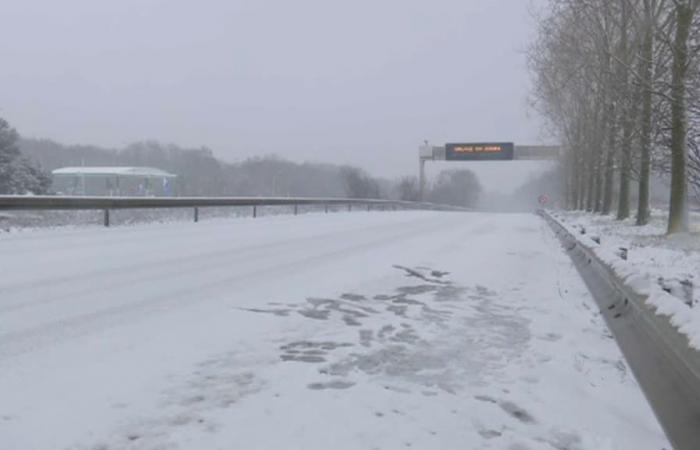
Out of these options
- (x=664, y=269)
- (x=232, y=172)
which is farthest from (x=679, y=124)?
(x=232, y=172)

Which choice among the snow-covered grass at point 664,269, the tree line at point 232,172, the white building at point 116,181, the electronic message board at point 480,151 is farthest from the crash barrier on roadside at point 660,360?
the tree line at point 232,172

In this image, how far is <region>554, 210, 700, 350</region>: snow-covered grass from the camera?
14.4 ft

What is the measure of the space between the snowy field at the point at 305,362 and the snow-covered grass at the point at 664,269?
592 mm

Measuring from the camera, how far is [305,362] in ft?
16.4

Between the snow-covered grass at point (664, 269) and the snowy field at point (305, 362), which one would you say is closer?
the snowy field at point (305, 362)

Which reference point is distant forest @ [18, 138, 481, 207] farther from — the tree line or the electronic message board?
the electronic message board

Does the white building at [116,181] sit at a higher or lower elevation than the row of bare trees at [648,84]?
lower

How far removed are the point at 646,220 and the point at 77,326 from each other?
19146mm

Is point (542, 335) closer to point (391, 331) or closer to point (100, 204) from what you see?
point (391, 331)

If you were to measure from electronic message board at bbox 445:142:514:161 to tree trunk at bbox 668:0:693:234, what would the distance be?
54827mm

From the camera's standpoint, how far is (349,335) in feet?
19.4

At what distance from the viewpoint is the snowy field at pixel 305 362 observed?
3.65m

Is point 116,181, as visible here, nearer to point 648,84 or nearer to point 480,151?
point 480,151

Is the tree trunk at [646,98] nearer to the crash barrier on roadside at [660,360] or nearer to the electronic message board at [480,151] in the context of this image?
the crash barrier on roadside at [660,360]
